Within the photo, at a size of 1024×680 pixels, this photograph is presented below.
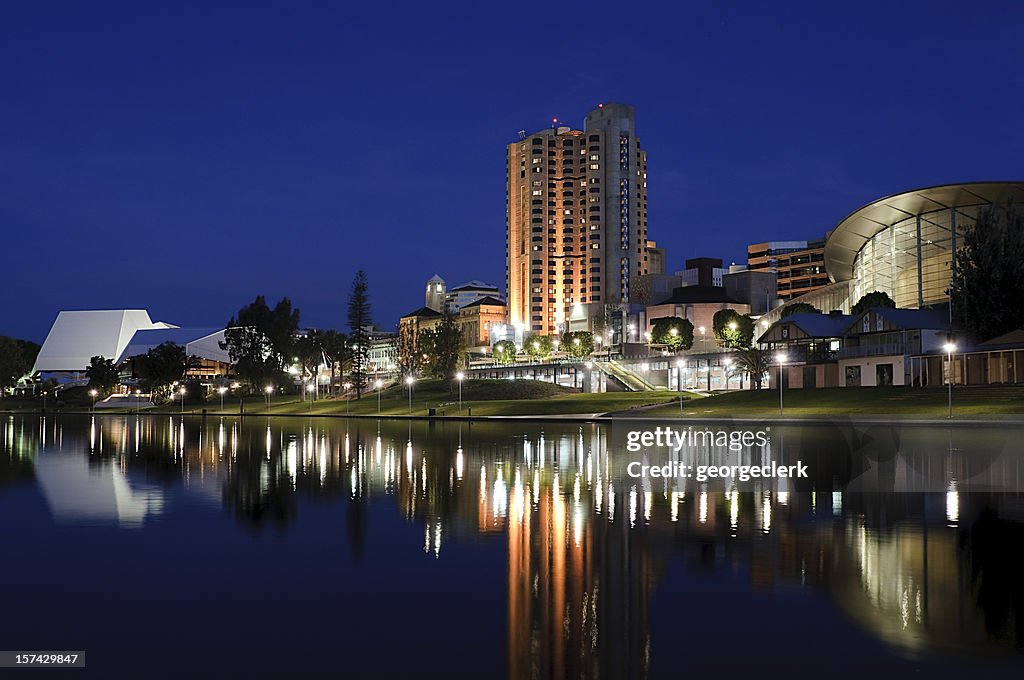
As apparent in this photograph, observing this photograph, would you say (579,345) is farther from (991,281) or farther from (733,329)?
(991,281)

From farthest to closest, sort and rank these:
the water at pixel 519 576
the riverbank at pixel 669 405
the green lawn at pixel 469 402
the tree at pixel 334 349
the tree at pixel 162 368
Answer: the tree at pixel 334 349 → the tree at pixel 162 368 → the green lawn at pixel 469 402 → the riverbank at pixel 669 405 → the water at pixel 519 576

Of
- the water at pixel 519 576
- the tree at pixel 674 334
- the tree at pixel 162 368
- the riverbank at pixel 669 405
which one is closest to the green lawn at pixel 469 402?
the riverbank at pixel 669 405

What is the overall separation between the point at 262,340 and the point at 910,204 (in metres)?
99.6

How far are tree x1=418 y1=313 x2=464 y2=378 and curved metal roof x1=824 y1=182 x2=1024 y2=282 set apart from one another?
2099 inches

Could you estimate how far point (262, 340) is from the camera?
150 metres

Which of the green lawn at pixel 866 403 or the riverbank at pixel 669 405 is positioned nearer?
the green lawn at pixel 866 403

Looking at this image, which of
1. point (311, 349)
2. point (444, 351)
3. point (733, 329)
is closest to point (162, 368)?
point (311, 349)

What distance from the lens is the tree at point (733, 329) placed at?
14175 centimetres

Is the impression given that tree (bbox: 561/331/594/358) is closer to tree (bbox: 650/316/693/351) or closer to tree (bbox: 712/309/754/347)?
tree (bbox: 650/316/693/351)

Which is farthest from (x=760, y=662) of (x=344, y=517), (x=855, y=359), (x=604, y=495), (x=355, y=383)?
(x=355, y=383)

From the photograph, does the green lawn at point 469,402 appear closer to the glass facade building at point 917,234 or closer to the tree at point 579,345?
the glass facade building at point 917,234

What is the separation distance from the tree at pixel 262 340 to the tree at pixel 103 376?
75.4 feet

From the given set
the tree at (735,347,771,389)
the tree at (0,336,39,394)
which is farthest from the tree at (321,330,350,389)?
the tree at (0,336,39,394)

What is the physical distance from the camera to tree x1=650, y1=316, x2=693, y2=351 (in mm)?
155125
